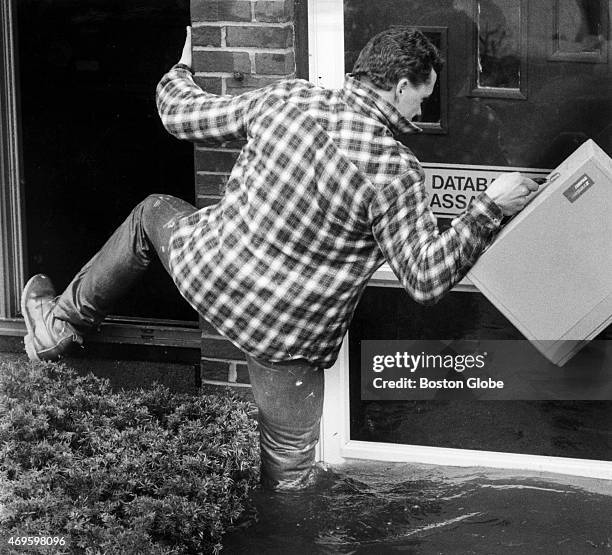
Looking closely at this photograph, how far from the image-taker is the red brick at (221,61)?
4.71m

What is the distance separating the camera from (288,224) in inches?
160

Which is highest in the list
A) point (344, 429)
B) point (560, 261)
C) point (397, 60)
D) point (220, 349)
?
point (397, 60)

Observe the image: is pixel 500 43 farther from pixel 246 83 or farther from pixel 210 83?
pixel 210 83

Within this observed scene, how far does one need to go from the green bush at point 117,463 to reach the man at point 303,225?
0.92 ft

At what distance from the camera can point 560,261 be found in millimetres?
4152

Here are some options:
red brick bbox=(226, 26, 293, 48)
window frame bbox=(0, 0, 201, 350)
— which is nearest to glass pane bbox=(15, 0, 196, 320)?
window frame bbox=(0, 0, 201, 350)

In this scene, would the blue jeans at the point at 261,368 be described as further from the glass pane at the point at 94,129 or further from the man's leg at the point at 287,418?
the glass pane at the point at 94,129

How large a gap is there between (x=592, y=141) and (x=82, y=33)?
275 centimetres

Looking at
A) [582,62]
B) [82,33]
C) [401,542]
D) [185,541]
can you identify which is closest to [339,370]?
[401,542]

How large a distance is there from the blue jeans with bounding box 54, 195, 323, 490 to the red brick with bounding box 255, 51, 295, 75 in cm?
62

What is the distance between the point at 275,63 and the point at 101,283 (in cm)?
113

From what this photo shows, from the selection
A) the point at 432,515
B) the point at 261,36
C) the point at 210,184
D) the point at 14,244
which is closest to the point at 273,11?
the point at 261,36

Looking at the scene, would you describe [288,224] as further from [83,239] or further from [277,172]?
[83,239]

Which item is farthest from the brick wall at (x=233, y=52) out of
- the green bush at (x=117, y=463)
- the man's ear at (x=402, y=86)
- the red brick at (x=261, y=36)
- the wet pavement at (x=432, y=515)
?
the wet pavement at (x=432, y=515)
